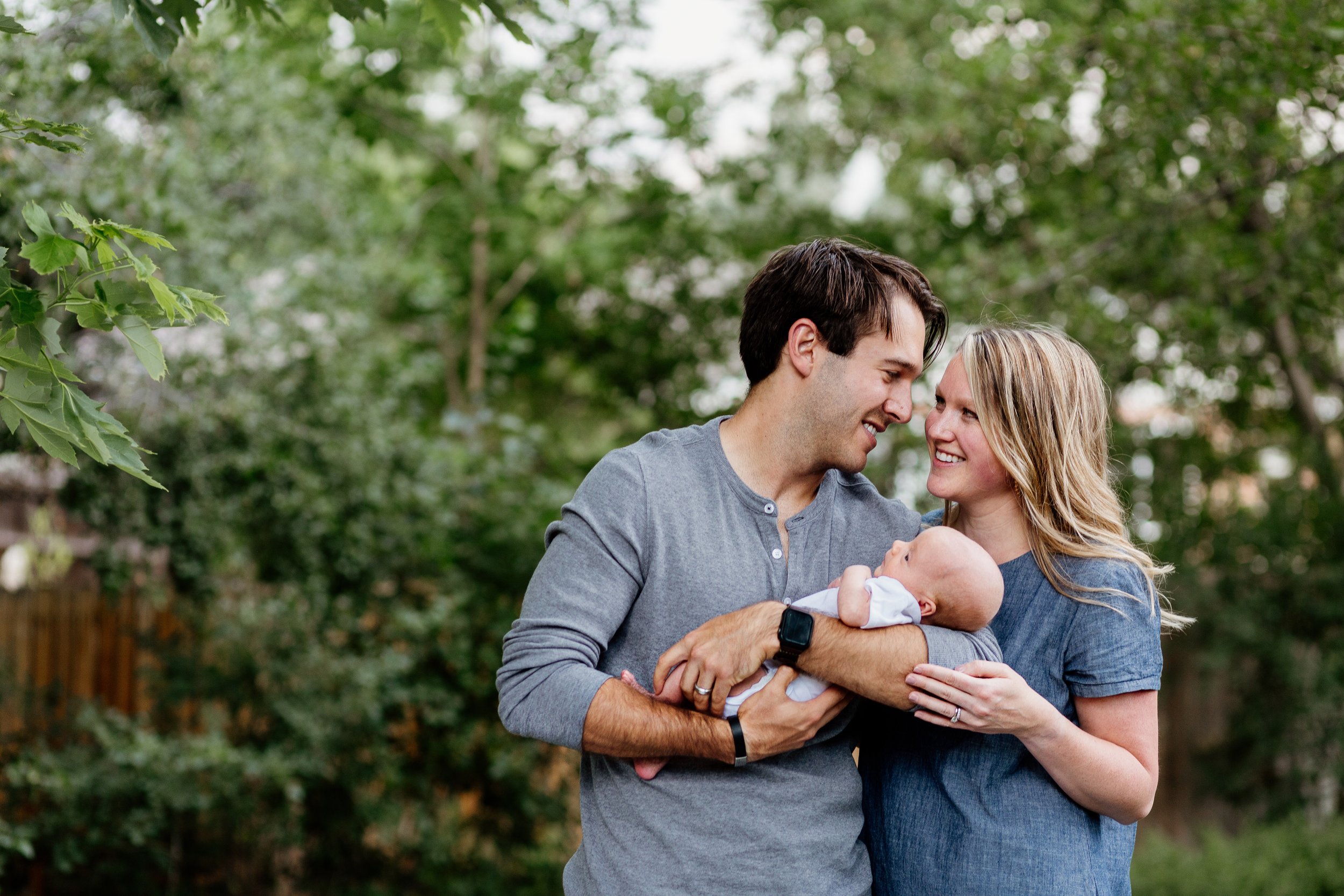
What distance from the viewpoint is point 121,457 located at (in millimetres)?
1896

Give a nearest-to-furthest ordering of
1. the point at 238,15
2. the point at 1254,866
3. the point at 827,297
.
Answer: the point at 827,297 < the point at 238,15 < the point at 1254,866

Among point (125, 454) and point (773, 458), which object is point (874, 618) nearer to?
point (773, 458)

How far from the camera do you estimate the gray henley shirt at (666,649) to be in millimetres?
2016

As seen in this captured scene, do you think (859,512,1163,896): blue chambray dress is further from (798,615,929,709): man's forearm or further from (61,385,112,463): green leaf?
(61,385,112,463): green leaf

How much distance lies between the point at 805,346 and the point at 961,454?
0.38m

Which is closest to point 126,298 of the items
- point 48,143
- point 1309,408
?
point 48,143

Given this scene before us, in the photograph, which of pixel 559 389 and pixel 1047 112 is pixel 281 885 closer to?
pixel 559 389

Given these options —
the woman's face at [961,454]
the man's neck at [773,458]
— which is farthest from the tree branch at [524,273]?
the woman's face at [961,454]

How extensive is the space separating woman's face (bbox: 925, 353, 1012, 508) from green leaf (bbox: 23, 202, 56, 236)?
1624 mm

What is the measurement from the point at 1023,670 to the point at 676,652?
0.70 metres

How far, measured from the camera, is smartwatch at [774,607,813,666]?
1985 mm

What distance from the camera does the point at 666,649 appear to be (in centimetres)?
215

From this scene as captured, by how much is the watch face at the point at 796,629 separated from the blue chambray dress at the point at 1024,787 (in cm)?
44

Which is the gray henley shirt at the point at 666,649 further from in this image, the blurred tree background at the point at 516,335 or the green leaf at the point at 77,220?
the blurred tree background at the point at 516,335
